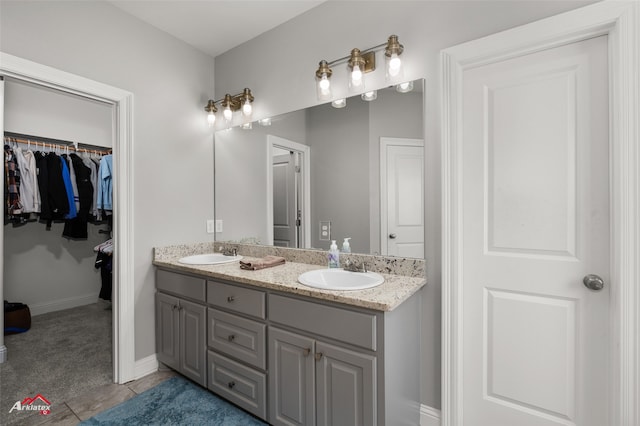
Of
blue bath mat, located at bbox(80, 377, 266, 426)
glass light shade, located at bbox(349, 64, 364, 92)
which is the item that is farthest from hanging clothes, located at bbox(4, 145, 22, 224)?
glass light shade, located at bbox(349, 64, 364, 92)

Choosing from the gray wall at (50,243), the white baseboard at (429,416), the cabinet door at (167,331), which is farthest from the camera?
the gray wall at (50,243)

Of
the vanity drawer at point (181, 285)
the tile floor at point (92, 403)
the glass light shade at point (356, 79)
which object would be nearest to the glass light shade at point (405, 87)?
the glass light shade at point (356, 79)

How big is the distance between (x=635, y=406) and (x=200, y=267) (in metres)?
2.20

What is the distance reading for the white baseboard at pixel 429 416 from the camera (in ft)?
5.38

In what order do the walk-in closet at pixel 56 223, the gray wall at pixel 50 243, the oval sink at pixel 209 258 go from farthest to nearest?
the gray wall at pixel 50 243 < the walk-in closet at pixel 56 223 < the oval sink at pixel 209 258

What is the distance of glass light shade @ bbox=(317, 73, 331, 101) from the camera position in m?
1.94

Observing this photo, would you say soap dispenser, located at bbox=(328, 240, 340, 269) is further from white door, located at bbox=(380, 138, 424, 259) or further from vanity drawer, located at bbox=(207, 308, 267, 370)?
vanity drawer, located at bbox=(207, 308, 267, 370)

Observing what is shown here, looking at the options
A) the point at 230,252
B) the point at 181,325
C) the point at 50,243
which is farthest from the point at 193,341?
the point at 50,243

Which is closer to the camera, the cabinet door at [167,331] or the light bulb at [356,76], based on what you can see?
the light bulb at [356,76]

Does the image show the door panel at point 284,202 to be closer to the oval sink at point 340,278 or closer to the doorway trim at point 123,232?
the oval sink at point 340,278

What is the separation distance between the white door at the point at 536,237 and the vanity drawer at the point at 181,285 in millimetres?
1564

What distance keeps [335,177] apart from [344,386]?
120 cm

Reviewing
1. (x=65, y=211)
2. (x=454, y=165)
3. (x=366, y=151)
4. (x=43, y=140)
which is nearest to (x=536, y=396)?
(x=454, y=165)

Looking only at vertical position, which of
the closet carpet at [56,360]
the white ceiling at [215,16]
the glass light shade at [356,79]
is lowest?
the closet carpet at [56,360]
